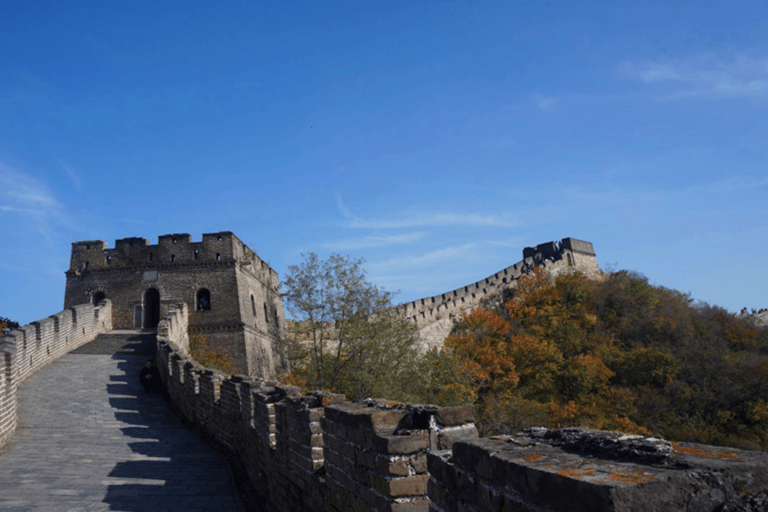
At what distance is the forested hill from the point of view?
23.9 metres

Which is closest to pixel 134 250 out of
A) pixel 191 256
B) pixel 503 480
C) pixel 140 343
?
pixel 191 256

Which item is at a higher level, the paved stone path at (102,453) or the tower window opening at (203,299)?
the tower window opening at (203,299)

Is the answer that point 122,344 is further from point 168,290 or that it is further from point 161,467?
point 161,467

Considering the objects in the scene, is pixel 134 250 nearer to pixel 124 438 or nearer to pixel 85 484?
pixel 124 438

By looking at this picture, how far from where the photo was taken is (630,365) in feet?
93.4

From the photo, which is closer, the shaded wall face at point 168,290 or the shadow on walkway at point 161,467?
the shadow on walkway at point 161,467

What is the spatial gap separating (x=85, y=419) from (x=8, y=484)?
4.47 m

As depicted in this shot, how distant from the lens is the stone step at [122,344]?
1884cm

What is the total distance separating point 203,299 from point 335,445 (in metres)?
22.5

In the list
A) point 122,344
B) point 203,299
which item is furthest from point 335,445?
point 203,299

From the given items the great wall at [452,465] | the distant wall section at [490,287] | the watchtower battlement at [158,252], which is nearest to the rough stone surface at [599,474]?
the great wall at [452,465]

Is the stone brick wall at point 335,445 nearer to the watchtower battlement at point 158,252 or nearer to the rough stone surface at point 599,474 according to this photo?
the rough stone surface at point 599,474

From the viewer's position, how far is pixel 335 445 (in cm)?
371

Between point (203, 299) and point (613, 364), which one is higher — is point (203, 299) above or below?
above
